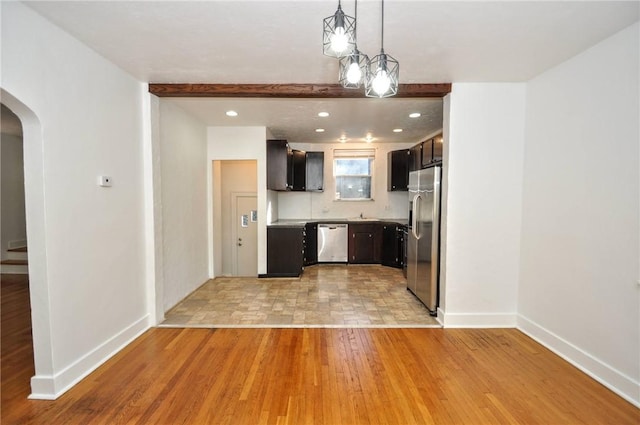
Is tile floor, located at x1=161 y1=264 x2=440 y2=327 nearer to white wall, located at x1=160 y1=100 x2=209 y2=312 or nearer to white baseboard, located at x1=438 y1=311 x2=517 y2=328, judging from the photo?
white baseboard, located at x1=438 y1=311 x2=517 y2=328

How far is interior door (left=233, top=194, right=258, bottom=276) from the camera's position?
639 cm

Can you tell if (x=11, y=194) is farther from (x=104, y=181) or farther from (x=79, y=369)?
(x=79, y=369)

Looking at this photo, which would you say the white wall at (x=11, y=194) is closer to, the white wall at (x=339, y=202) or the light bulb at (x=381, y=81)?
the white wall at (x=339, y=202)

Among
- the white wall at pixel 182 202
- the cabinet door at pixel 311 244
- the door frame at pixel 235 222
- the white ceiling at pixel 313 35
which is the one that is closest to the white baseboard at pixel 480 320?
the white ceiling at pixel 313 35

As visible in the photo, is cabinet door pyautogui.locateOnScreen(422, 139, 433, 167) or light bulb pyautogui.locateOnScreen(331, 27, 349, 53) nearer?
light bulb pyautogui.locateOnScreen(331, 27, 349, 53)

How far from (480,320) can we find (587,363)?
933mm

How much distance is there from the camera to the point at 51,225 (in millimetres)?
2025

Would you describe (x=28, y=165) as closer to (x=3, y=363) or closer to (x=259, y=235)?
(x=3, y=363)

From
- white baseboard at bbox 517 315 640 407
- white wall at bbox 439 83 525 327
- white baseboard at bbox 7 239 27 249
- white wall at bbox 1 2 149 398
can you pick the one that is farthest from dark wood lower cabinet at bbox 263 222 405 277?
white baseboard at bbox 7 239 27 249

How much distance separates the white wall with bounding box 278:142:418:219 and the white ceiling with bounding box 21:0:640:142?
3.50m

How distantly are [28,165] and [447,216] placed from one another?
364cm

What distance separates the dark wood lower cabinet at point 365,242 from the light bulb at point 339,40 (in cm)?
478

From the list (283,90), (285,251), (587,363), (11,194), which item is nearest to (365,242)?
(285,251)

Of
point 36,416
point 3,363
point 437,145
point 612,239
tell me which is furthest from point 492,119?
point 3,363
